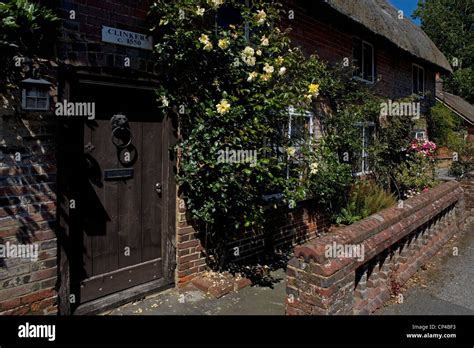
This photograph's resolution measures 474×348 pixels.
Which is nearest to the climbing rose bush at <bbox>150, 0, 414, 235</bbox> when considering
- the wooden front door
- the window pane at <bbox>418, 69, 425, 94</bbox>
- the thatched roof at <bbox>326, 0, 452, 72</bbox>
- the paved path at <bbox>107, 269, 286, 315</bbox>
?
the wooden front door

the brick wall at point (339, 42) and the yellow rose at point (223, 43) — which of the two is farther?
the brick wall at point (339, 42)

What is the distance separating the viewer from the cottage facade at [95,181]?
3018 mm

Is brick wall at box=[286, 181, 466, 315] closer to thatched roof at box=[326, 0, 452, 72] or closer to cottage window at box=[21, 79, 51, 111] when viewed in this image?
cottage window at box=[21, 79, 51, 111]

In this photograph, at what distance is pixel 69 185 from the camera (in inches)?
132

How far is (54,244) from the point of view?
3.22 metres

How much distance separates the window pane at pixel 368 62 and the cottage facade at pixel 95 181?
6205mm

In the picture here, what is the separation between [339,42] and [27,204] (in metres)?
6.71

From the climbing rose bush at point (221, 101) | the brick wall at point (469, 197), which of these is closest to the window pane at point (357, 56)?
the brick wall at point (469, 197)

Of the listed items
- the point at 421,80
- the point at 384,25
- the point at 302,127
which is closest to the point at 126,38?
the point at 302,127

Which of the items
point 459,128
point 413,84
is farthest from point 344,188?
point 459,128

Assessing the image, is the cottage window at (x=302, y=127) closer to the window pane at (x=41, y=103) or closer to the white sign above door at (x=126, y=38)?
the white sign above door at (x=126, y=38)

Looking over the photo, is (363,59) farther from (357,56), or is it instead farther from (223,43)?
(223,43)

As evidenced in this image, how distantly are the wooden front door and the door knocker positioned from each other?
1 cm

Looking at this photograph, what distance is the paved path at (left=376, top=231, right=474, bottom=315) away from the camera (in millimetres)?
3766
